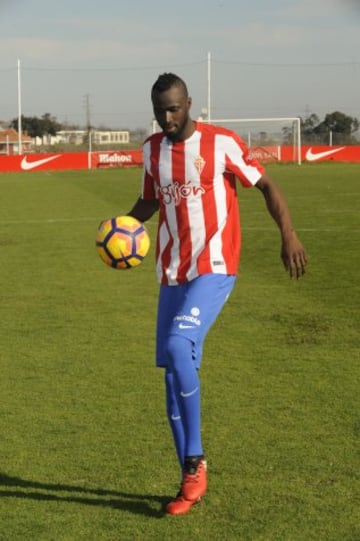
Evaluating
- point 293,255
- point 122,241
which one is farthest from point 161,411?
point 293,255

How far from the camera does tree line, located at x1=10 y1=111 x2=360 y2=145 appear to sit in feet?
214

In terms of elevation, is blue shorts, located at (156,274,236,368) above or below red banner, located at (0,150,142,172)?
above

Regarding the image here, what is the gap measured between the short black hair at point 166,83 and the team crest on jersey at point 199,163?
1.13 ft

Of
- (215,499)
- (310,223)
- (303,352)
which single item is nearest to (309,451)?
(215,499)

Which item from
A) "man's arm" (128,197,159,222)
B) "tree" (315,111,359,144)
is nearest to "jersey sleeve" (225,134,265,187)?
"man's arm" (128,197,159,222)

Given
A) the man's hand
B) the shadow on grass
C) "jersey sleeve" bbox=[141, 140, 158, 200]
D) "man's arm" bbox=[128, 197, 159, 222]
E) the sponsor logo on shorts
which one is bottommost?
the shadow on grass

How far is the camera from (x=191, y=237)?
16.7 ft

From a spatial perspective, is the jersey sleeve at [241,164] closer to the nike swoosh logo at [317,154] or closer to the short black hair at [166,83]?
the short black hair at [166,83]

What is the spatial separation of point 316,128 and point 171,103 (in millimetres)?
86249

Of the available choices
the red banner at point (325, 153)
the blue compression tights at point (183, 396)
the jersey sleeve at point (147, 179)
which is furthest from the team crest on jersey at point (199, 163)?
the red banner at point (325, 153)

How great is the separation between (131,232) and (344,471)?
6.22ft

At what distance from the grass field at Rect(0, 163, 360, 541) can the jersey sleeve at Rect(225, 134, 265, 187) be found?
1715mm

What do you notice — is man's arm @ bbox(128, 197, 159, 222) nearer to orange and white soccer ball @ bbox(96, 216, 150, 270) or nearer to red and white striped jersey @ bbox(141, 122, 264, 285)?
orange and white soccer ball @ bbox(96, 216, 150, 270)

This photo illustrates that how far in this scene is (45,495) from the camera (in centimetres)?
520
